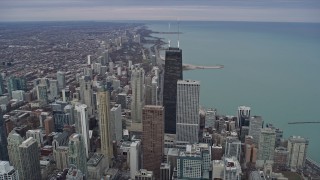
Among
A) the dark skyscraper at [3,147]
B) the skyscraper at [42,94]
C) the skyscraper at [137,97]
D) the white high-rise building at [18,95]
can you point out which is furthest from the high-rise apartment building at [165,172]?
the white high-rise building at [18,95]

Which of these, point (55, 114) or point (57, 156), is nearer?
point (57, 156)

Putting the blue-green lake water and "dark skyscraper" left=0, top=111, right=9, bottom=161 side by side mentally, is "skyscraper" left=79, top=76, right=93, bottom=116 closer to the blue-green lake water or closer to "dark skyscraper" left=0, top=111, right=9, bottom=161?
"dark skyscraper" left=0, top=111, right=9, bottom=161

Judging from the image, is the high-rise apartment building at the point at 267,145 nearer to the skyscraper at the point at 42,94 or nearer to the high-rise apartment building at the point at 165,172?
the high-rise apartment building at the point at 165,172

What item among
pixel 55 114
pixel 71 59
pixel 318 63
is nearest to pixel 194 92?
pixel 55 114

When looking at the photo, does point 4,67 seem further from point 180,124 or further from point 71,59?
point 180,124

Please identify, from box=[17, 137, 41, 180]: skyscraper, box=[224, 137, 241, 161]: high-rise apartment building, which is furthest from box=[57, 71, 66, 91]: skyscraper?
box=[224, 137, 241, 161]: high-rise apartment building

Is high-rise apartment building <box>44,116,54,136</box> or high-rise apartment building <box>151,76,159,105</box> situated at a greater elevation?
high-rise apartment building <box>151,76,159,105</box>
